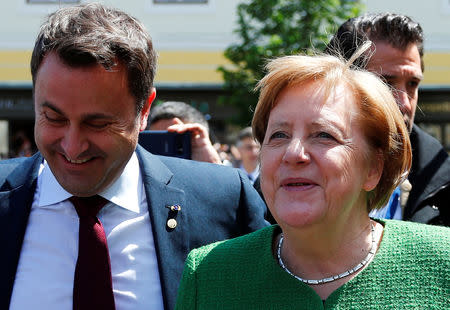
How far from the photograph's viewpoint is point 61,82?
206cm

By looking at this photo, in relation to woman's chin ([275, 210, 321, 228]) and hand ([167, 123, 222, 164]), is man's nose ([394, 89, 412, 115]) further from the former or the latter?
hand ([167, 123, 222, 164])

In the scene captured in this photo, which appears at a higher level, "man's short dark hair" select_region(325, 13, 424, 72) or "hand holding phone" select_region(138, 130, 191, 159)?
"man's short dark hair" select_region(325, 13, 424, 72)

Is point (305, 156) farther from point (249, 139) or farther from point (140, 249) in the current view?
point (249, 139)

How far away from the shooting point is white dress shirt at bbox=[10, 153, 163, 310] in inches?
82.3

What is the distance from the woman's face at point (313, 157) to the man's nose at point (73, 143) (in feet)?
1.95

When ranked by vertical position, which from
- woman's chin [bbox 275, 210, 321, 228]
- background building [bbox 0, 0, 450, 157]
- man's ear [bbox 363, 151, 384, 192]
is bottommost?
background building [bbox 0, 0, 450, 157]

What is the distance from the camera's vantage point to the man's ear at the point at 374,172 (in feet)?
6.43

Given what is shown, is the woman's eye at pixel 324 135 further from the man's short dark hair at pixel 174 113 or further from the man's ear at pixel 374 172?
the man's short dark hair at pixel 174 113

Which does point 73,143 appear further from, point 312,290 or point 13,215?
point 312,290

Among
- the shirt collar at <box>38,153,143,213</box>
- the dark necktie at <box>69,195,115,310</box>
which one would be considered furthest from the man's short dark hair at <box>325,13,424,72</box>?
the dark necktie at <box>69,195,115,310</box>

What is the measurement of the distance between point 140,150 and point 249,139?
5.43m

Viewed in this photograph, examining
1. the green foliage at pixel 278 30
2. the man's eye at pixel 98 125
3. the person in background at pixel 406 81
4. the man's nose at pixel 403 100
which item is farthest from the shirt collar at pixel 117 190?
the green foliage at pixel 278 30

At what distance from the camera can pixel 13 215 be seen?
218 cm

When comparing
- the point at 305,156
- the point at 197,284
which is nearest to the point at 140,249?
the point at 197,284
